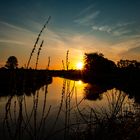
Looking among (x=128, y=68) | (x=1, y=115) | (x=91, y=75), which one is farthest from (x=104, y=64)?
(x=128, y=68)

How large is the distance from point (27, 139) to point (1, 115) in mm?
5910

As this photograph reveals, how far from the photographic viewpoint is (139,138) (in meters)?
4.50

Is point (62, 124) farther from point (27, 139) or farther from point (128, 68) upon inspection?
point (128, 68)

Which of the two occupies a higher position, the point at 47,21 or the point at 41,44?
the point at 47,21

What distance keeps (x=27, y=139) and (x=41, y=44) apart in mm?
8740

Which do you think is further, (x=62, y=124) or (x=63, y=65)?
(x=62, y=124)

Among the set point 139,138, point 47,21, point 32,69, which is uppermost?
point 47,21

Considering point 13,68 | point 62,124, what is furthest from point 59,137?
point 13,68

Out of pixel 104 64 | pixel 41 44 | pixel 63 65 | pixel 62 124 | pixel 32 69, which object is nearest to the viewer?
pixel 41 44

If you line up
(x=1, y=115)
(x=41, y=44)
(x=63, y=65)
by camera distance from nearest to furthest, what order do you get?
(x=41, y=44) → (x=63, y=65) → (x=1, y=115)

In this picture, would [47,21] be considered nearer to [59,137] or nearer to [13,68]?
[13,68]

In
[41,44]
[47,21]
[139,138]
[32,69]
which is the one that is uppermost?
[47,21]

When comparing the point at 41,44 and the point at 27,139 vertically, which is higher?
the point at 41,44

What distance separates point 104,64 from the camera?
9131 centimetres
